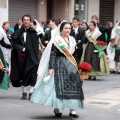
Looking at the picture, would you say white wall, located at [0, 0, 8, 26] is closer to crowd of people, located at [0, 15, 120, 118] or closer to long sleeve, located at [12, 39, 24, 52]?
crowd of people, located at [0, 15, 120, 118]

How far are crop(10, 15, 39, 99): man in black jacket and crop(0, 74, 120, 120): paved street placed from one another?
0.47 metres

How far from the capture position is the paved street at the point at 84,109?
9.85 meters

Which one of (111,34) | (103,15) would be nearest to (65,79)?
(111,34)

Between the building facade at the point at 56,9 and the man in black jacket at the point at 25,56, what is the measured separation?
911 centimetres

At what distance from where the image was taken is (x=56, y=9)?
26656mm

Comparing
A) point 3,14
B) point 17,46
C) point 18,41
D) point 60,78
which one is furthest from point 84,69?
point 3,14

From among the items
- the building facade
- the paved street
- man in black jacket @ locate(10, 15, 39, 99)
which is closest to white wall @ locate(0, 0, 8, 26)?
the building facade

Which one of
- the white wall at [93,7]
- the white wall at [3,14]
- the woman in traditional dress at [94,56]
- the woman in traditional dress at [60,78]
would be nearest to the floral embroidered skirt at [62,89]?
the woman in traditional dress at [60,78]

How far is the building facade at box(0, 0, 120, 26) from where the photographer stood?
925 inches

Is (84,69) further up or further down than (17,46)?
further down

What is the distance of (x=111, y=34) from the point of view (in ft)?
62.9

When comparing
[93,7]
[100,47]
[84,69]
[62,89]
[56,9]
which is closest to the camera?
[62,89]

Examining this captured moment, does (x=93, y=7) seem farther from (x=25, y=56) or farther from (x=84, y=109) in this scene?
(x=84, y=109)

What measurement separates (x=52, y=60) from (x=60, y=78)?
1.08 feet
